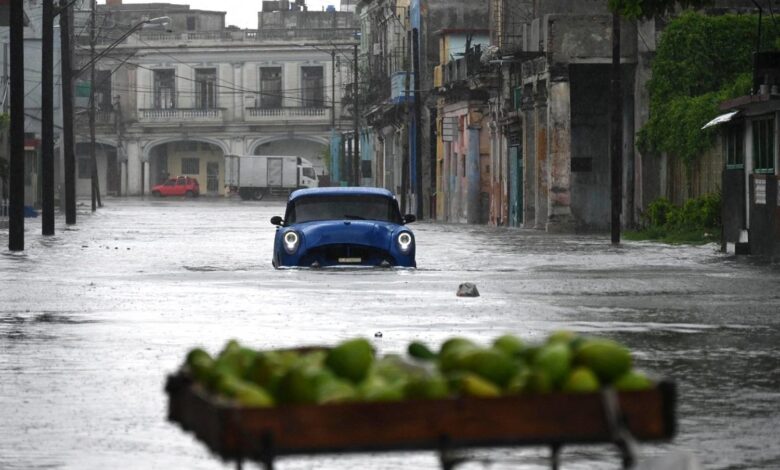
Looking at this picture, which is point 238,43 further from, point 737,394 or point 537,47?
point 737,394

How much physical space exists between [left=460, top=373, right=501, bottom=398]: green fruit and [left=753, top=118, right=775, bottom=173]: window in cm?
2677

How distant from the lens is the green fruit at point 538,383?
5.54 m

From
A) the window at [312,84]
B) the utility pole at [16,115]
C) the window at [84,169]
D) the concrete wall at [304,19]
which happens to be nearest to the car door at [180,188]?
the window at [84,169]

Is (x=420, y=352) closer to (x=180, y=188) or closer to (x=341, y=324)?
(x=341, y=324)

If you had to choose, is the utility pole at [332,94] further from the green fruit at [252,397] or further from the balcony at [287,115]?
the green fruit at [252,397]

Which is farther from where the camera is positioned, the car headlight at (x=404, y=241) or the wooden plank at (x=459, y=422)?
the car headlight at (x=404, y=241)

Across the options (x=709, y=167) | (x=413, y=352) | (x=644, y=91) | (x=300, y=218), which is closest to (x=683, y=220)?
(x=709, y=167)

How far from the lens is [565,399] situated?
5.41m

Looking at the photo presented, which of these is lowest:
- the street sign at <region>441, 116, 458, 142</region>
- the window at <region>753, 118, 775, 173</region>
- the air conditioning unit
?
the window at <region>753, 118, 775, 173</region>

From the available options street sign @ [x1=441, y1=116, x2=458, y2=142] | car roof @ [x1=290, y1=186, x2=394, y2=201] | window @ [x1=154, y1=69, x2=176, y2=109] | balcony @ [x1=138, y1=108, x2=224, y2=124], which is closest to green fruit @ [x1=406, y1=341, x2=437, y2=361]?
car roof @ [x1=290, y1=186, x2=394, y2=201]

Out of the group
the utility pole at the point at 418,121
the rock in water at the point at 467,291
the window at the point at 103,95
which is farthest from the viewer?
the window at the point at 103,95

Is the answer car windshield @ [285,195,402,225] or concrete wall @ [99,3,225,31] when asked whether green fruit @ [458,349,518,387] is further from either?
concrete wall @ [99,3,225,31]

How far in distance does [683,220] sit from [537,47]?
1177cm

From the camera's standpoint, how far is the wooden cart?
5.29 meters
